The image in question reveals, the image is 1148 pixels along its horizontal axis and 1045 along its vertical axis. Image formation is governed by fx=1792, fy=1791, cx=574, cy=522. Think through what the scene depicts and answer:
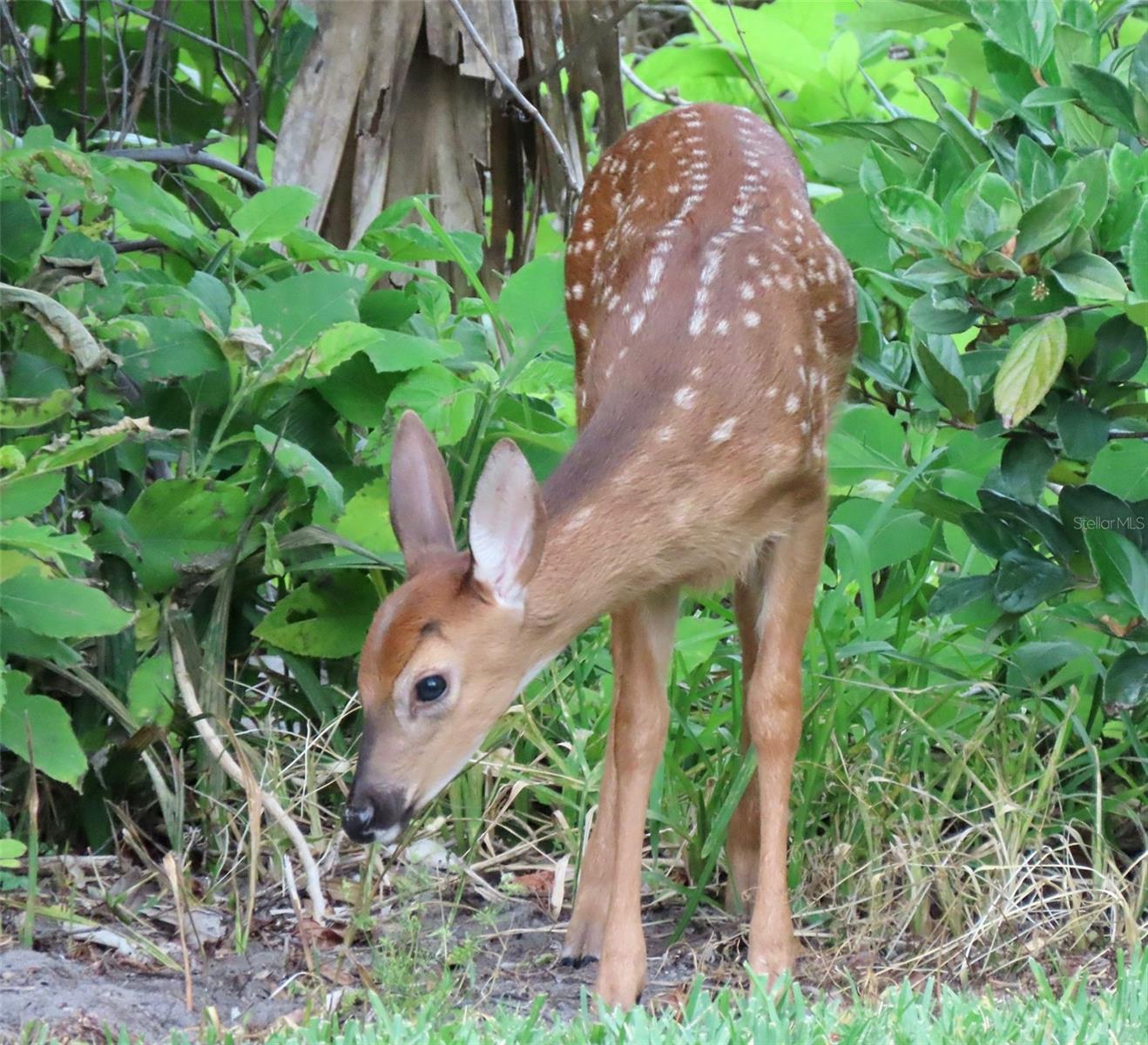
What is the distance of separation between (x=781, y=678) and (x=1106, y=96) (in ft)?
4.94

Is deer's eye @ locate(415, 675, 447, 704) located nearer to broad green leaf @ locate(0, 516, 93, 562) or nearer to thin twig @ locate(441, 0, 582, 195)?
broad green leaf @ locate(0, 516, 93, 562)

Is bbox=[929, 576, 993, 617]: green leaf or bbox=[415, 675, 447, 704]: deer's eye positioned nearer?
bbox=[415, 675, 447, 704]: deer's eye

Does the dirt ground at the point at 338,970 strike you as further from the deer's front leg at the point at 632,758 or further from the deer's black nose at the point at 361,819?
the deer's black nose at the point at 361,819

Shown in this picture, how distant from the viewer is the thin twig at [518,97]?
5.64 metres

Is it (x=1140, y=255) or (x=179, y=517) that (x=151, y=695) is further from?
(x=1140, y=255)

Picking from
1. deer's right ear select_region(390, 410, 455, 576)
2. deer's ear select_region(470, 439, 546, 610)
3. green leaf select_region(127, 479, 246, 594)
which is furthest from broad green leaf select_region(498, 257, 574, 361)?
deer's ear select_region(470, 439, 546, 610)

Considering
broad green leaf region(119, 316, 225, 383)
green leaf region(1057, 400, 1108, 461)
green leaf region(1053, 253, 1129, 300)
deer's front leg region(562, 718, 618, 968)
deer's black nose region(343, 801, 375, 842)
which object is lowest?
deer's front leg region(562, 718, 618, 968)

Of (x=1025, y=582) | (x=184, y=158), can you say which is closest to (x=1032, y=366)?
(x=1025, y=582)

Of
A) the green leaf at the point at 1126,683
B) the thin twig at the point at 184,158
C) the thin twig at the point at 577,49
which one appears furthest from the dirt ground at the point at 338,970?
the thin twig at the point at 577,49

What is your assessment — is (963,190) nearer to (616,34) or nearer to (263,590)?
(263,590)

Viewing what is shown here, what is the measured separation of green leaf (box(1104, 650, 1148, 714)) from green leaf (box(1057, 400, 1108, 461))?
52 centimetres

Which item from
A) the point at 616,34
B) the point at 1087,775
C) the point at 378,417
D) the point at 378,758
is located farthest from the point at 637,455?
the point at 616,34

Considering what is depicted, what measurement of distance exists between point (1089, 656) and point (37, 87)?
4403 mm

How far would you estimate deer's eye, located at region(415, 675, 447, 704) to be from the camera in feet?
12.1
